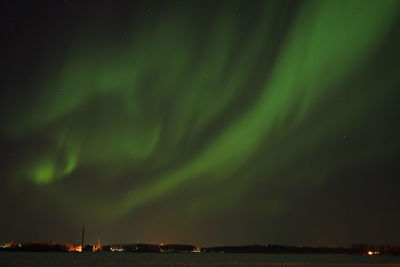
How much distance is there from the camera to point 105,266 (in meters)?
102

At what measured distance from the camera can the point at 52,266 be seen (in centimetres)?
9775

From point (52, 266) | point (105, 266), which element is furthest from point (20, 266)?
point (105, 266)

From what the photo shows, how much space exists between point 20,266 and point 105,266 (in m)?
16.1

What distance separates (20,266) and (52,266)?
6.14 meters

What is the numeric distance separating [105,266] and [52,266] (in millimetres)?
10127

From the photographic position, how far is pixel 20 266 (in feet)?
308

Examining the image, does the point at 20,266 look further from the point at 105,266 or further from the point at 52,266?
the point at 105,266

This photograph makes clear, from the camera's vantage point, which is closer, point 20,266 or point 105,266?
point 20,266
